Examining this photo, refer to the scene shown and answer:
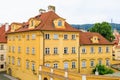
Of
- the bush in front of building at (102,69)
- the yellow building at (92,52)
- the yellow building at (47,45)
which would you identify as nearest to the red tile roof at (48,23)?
the yellow building at (47,45)

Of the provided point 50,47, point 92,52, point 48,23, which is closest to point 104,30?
point 92,52

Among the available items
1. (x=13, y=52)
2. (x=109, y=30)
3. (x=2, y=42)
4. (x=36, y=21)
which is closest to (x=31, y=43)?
(x=36, y=21)

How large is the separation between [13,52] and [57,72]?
1953 centimetres

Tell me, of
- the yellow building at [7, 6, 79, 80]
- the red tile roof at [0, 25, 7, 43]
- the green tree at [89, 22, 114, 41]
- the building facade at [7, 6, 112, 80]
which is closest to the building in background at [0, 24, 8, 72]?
the red tile roof at [0, 25, 7, 43]

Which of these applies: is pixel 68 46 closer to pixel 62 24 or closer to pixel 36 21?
pixel 62 24

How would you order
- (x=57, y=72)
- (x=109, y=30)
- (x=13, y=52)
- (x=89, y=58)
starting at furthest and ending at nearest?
1. (x=109, y=30)
2. (x=13, y=52)
3. (x=89, y=58)
4. (x=57, y=72)

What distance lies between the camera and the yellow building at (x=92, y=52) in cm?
4436

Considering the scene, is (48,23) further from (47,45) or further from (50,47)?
(50,47)

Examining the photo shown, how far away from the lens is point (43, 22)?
131ft

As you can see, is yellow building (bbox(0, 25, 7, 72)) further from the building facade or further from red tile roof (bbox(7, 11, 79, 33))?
red tile roof (bbox(7, 11, 79, 33))

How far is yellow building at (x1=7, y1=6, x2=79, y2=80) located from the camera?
3853cm

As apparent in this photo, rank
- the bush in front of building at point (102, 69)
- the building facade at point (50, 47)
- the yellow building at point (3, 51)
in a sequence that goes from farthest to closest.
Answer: the yellow building at point (3, 51) < the bush in front of building at point (102, 69) < the building facade at point (50, 47)

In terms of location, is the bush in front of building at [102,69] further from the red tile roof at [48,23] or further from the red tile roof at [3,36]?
the red tile roof at [3,36]

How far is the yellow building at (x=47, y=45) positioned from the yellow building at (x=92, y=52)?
2.30m
